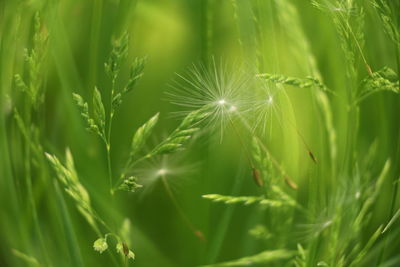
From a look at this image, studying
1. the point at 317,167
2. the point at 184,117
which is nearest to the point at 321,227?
the point at 317,167

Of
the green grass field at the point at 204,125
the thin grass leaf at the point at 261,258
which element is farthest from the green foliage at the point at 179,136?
the thin grass leaf at the point at 261,258

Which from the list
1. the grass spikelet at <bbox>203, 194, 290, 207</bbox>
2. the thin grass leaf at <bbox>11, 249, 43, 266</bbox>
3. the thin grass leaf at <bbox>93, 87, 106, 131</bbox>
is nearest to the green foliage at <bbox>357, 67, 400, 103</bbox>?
the grass spikelet at <bbox>203, 194, 290, 207</bbox>

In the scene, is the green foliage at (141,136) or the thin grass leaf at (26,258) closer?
the green foliage at (141,136)

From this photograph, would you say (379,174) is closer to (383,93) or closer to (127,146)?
(383,93)

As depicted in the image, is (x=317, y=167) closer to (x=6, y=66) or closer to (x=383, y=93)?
(x=383, y=93)

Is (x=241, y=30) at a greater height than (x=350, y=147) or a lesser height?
greater

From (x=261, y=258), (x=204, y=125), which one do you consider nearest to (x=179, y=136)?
(x=204, y=125)

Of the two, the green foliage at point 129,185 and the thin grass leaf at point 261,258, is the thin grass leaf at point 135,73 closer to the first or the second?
the green foliage at point 129,185

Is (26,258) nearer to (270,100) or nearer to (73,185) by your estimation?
(73,185)
